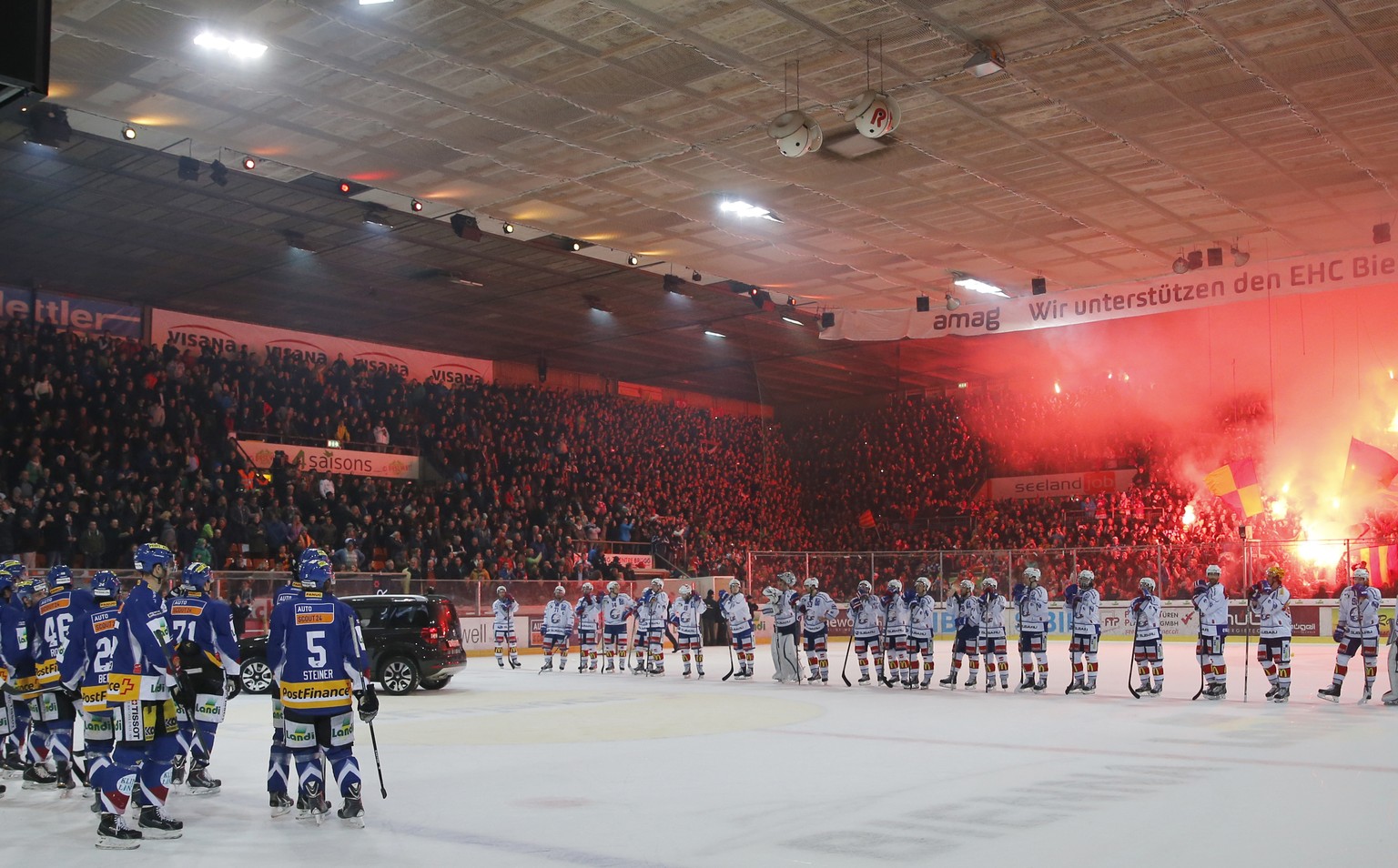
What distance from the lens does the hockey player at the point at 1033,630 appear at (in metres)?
18.8

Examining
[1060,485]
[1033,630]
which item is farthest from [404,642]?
[1060,485]

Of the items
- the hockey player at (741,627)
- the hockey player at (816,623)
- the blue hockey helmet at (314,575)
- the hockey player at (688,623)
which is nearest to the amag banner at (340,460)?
the hockey player at (688,623)

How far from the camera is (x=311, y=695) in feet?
27.3

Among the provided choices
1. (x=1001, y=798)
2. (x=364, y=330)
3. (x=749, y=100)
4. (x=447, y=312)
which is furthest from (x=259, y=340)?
(x=1001, y=798)

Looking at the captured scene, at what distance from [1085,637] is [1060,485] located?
2341 cm

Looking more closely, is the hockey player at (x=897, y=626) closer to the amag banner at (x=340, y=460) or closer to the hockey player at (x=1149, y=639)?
the hockey player at (x=1149, y=639)

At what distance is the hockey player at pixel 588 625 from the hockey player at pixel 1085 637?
9.86 metres

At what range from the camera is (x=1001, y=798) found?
9070mm

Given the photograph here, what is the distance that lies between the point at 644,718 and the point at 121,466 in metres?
14.7

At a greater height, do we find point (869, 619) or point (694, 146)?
point (694, 146)

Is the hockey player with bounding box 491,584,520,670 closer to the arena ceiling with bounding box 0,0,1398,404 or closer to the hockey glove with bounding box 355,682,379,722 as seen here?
the arena ceiling with bounding box 0,0,1398,404

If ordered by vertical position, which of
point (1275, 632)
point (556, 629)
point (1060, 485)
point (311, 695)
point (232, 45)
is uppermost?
point (232, 45)

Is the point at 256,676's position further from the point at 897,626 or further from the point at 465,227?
the point at 897,626

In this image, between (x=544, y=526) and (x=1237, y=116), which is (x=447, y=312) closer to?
(x=544, y=526)
